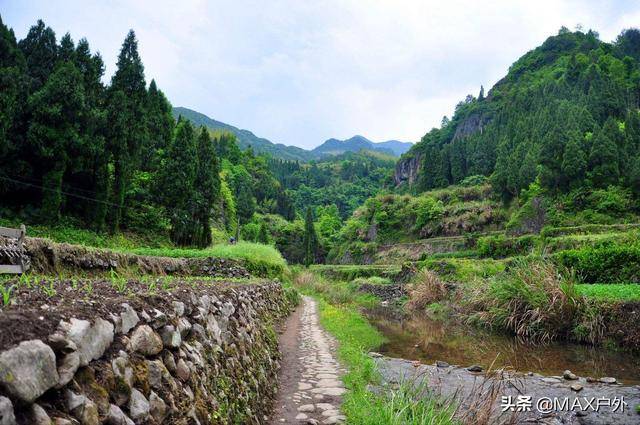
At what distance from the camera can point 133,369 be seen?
2529 millimetres

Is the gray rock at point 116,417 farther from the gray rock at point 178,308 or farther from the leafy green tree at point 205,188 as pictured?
the leafy green tree at point 205,188

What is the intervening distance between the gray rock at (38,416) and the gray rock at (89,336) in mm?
386

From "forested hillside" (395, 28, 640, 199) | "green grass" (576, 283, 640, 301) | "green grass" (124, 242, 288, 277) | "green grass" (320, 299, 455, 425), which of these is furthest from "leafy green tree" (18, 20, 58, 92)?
"forested hillside" (395, 28, 640, 199)

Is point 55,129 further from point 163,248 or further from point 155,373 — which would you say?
point 155,373

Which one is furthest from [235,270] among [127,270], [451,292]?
[451,292]

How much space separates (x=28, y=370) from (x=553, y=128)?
5831 centimetres

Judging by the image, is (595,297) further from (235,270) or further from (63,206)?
(63,206)

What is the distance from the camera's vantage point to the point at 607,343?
38.2ft

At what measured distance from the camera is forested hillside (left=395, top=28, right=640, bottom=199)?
4400cm

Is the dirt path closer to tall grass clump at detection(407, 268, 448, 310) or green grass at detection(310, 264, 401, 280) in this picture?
tall grass clump at detection(407, 268, 448, 310)

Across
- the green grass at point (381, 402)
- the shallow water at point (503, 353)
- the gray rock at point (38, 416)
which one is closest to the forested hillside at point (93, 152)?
the shallow water at point (503, 353)

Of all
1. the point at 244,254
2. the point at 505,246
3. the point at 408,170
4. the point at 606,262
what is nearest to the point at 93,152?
the point at 244,254

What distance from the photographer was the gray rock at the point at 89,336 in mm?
2053

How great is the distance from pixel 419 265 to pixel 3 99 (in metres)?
27.1
